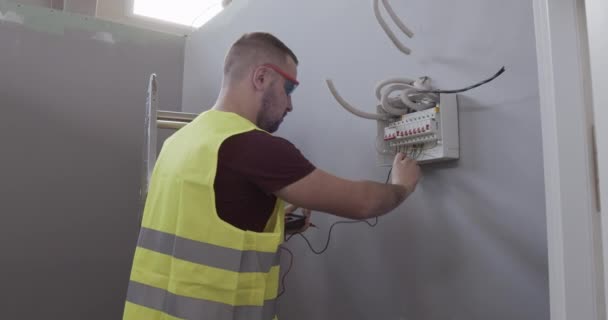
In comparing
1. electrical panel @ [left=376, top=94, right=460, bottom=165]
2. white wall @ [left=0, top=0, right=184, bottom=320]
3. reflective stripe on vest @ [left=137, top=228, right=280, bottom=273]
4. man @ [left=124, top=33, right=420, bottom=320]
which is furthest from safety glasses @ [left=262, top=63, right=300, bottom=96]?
white wall @ [left=0, top=0, right=184, bottom=320]

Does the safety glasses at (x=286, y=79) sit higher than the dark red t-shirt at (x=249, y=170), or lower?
higher

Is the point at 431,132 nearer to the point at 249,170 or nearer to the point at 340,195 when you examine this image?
the point at 340,195

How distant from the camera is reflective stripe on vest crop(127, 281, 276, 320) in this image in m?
0.99

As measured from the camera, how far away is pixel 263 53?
1237 millimetres

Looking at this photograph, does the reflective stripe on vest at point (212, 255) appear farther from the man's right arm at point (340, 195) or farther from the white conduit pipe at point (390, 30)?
the white conduit pipe at point (390, 30)

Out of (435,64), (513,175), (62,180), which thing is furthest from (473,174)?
(62,180)

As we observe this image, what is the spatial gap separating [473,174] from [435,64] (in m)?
0.33

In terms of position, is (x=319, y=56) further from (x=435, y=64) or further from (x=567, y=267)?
(x=567, y=267)

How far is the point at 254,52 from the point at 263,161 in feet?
1.21

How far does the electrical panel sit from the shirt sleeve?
321 mm

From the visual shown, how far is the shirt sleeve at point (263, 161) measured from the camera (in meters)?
1.02

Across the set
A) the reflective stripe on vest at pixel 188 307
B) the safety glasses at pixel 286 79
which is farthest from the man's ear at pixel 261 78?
the reflective stripe on vest at pixel 188 307

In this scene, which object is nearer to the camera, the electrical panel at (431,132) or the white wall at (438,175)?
the white wall at (438,175)

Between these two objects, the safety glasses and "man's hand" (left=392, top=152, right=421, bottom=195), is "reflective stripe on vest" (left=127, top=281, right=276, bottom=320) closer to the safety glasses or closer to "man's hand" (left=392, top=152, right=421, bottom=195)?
"man's hand" (left=392, top=152, right=421, bottom=195)
